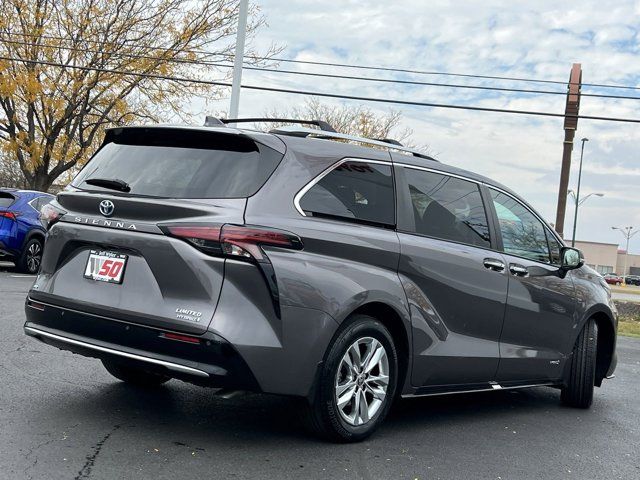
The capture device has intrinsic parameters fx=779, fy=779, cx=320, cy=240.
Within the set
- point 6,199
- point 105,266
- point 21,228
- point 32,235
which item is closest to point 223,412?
point 105,266

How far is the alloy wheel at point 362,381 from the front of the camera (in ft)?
14.5

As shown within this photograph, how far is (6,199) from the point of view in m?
14.9

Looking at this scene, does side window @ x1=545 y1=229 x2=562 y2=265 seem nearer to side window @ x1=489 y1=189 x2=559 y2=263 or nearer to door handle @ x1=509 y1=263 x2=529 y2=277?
side window @ x1=489 y1=189 x2=559 y2=263

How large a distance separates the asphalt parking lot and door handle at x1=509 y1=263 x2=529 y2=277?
3.54ft

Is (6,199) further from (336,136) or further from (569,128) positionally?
(569,128)

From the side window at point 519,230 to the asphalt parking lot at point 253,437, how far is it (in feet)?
4.10

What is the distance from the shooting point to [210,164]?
4.31 meters

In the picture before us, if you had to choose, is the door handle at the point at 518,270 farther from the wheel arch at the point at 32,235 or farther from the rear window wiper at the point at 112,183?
the wheel arch at the point at 32,235

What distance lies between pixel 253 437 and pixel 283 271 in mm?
1114

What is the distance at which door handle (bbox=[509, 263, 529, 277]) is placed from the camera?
5591 millimetres

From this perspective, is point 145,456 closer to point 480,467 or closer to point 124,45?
point 480,467

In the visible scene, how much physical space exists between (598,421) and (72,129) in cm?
2271

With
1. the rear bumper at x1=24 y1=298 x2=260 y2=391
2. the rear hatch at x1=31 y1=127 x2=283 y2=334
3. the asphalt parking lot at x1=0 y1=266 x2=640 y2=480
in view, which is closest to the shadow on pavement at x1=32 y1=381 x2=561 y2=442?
the asphalt parking lot at x1=0 y1=266 x2=640 y2=480

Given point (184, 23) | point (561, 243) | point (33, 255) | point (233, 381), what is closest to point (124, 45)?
point (184, 23)
